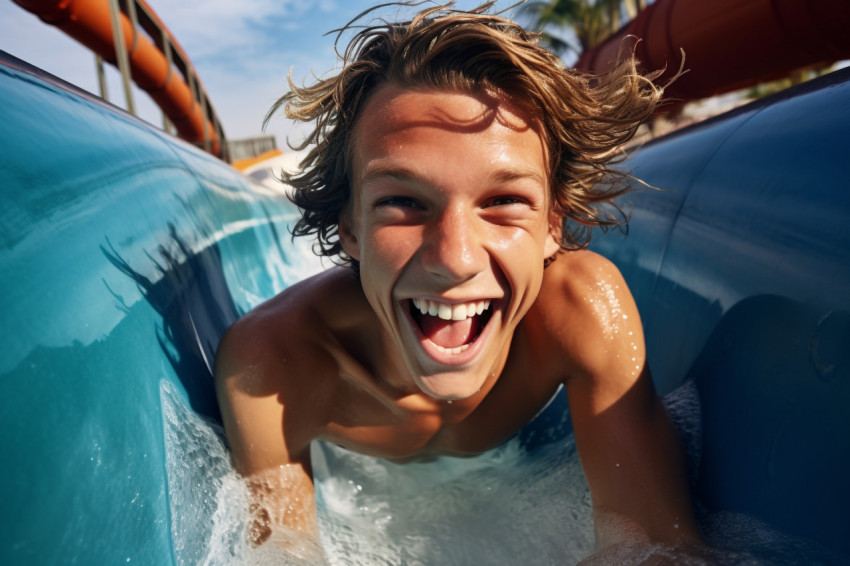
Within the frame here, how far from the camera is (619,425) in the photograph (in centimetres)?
137

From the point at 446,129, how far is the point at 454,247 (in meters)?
0.22

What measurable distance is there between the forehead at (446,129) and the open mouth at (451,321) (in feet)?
0.84

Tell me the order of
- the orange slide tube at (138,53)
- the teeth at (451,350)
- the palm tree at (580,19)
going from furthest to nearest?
1. the palm tree at (580,19)
2. the orange slide tube at (138,53)
3. the teeth at (451,350)

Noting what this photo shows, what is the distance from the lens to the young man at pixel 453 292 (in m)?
1.18

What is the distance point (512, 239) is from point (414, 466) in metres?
1.00

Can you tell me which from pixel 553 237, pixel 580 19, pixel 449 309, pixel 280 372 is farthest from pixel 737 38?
pixel 580 19

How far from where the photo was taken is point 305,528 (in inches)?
55.5

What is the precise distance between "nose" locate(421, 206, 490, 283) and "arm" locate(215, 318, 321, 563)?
0.45 metres

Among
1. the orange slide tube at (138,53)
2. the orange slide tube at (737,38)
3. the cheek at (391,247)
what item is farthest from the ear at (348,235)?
the orange slide tube at (138,53)

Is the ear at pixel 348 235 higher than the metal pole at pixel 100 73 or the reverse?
the reverse

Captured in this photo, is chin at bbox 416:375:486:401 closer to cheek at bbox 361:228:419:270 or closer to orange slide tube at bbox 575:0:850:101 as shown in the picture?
cheek at bbox 361:228:419:270

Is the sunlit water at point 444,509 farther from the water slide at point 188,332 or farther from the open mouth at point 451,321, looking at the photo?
the open mouth at point 451,321

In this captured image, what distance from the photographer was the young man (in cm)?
118

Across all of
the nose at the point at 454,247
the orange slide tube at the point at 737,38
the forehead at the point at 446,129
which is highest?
the orange slide tube at the point at 737,38
